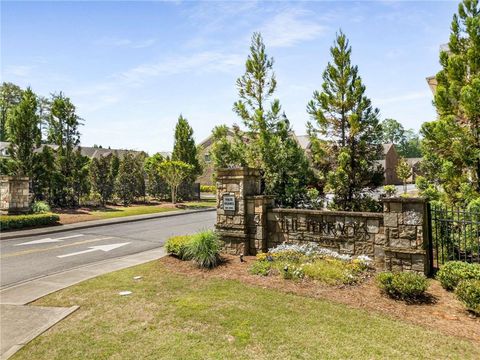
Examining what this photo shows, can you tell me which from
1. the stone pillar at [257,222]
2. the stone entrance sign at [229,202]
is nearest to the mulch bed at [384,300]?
the stone pillar at [257,222]

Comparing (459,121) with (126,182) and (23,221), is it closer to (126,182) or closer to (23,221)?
(23,221)

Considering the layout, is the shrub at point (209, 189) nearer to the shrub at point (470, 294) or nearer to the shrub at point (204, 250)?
the shrub at point (204, 250)

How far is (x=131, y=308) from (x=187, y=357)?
8.50ft

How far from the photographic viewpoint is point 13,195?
20.8 meters

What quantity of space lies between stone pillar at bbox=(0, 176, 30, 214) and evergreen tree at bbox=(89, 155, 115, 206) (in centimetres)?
983

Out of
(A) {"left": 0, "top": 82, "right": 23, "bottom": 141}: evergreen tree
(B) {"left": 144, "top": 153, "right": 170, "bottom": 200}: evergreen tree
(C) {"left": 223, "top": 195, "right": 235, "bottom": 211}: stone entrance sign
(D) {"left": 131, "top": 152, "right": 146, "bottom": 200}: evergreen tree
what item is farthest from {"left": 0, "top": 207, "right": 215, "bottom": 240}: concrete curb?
(A) {"left": 0, "top": 82, "right": 23, "bottom": 141}: evergreen tree

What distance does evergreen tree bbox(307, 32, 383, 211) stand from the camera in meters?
14.1

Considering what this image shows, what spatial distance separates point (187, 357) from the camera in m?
5.09

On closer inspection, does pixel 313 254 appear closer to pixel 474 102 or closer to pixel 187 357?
pixel 187 357

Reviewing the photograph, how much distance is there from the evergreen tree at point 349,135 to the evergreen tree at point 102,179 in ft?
78.3

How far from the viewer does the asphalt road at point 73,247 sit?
1080 cm

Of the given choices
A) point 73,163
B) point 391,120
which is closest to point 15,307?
point 73,163

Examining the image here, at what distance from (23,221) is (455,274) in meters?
20.8

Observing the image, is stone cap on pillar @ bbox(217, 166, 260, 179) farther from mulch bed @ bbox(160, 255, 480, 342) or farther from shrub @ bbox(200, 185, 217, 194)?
shrub @ bbox(200, 185, 217, 194)
